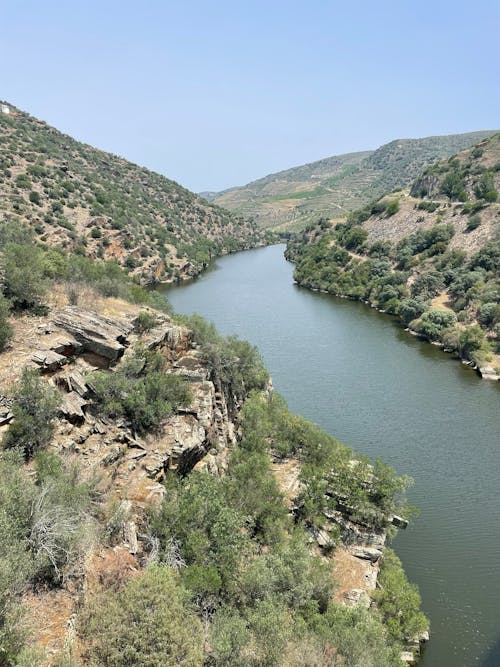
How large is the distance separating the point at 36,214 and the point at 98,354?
179 feet

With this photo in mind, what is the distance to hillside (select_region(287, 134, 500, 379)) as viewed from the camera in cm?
5559

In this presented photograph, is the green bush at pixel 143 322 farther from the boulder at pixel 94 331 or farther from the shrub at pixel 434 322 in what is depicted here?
the shrub at pixel 434 322

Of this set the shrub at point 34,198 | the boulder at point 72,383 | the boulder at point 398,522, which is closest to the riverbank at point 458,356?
the boulder at point 398,522

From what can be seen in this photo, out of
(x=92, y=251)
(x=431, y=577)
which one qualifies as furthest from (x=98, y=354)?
(x=92, y=251)

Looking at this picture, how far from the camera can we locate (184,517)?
15.5m

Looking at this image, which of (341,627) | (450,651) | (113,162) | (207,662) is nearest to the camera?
(207,662)

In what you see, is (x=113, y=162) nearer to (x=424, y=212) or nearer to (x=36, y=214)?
(x=36, y=214)

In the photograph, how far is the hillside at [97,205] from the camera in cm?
6951

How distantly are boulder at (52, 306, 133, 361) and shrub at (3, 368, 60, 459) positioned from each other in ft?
15.2

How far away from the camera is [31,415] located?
16156 mm

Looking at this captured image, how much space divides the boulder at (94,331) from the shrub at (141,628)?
12.4 m

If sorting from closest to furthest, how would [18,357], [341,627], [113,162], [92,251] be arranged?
[341,627]
[18,357]
[92,251]
[113,162]

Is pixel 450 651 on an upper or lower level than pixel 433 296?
lower

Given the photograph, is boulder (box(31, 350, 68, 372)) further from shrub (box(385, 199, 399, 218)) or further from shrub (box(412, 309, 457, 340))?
shrub (box(385, 199, 399, 218))
